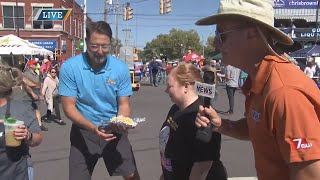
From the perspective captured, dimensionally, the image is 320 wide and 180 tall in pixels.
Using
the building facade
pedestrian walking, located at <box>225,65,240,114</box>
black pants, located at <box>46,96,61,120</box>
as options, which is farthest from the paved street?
the building facade

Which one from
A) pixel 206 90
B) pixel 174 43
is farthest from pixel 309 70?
pixel 174 43

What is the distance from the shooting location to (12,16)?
47.6m

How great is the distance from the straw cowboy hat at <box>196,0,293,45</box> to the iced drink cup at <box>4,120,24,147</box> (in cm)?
171

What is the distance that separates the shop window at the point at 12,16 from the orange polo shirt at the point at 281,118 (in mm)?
48191

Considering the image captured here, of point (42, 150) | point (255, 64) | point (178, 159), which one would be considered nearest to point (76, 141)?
point (178, 159)

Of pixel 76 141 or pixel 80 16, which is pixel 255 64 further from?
pixel 80 16

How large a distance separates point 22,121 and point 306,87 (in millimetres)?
2180

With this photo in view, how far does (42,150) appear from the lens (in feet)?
26.8

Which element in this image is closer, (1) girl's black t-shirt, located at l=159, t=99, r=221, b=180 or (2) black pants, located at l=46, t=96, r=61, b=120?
(1) girl's black t-shirt, located at l=159, t=99, r=221, b=180

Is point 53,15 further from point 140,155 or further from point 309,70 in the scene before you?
point 140,155

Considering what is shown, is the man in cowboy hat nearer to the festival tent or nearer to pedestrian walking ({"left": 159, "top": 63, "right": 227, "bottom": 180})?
pedestrian walking ({"left": 159, "top": 63, "right": 227, "bottom": 180})

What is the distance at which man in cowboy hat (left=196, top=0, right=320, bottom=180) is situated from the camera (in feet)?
5.16

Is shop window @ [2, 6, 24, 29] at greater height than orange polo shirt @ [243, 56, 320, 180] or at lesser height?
greater

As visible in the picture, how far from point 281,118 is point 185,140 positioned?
148 cm
